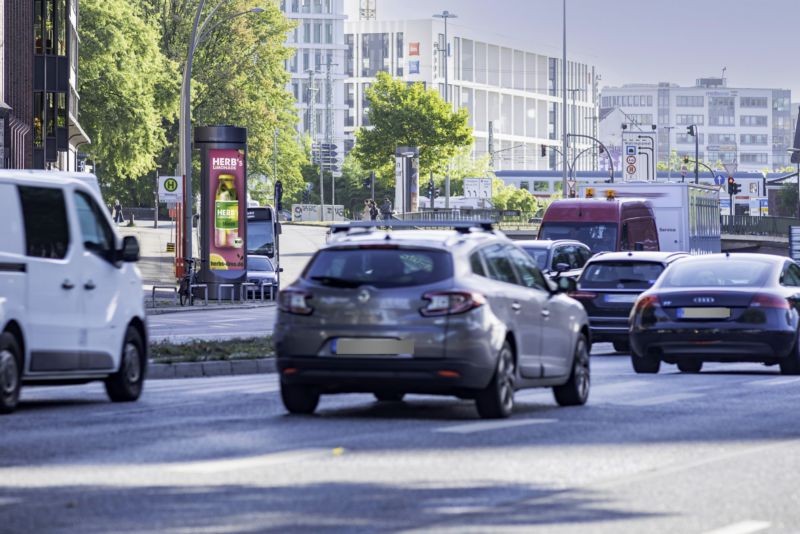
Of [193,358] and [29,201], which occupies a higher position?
[29,201]

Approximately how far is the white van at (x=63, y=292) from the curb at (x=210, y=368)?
15.1 feet

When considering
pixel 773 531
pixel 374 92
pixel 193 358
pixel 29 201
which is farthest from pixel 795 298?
pixel 374 92

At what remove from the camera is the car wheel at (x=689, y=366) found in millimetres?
24698

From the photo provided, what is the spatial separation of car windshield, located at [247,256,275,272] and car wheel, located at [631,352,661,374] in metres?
31.7

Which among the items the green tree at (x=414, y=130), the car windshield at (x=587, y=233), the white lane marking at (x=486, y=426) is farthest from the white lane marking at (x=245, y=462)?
the green tree at (x=414, y=130)

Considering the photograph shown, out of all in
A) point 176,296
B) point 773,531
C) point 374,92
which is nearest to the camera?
point 773,531

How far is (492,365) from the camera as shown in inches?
574

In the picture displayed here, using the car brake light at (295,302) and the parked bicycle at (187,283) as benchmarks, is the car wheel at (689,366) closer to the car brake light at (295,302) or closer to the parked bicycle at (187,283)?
the car brake light at (295,302)

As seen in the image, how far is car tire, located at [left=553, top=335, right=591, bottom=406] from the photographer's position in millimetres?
16688

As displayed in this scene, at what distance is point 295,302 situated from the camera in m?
14.7

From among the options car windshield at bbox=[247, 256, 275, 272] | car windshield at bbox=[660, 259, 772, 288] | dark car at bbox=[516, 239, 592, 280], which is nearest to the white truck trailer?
car windshield at bbox=[247, 256, 275, 272]

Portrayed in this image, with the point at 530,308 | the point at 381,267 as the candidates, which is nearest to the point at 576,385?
the point at 530,308

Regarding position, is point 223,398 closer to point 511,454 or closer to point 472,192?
point 511,454

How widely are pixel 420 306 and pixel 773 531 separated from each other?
5973mm
